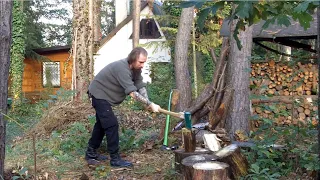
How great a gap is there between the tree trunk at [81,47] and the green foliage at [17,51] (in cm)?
722

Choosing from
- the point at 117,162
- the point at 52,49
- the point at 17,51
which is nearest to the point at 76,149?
the point at 117,162

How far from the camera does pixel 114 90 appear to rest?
5.62m

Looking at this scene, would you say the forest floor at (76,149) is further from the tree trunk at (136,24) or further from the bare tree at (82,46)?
the tree trunk at (136,24)

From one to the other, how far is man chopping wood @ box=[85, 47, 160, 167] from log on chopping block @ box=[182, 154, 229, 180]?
946mm

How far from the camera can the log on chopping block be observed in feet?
14.6

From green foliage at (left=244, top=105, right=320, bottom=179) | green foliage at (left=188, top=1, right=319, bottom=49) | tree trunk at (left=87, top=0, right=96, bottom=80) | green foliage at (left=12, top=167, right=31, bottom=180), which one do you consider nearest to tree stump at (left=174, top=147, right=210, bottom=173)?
Answer: green foliage at (left=244, top=105, right=320, bottom=179)

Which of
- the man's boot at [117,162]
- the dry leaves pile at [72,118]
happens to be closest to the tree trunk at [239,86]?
the man's boot at [117,162]

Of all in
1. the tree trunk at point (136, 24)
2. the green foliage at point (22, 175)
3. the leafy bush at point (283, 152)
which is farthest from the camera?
the tree trunk at point (136, 24)

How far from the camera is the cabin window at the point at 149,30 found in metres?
23.7

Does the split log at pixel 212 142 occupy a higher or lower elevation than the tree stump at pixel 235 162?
higher

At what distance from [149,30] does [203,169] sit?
19.9 metres

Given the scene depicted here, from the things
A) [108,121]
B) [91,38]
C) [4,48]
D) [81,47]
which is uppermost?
[91,38]

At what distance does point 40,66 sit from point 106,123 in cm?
1663

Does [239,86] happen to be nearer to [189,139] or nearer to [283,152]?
[283,152]
